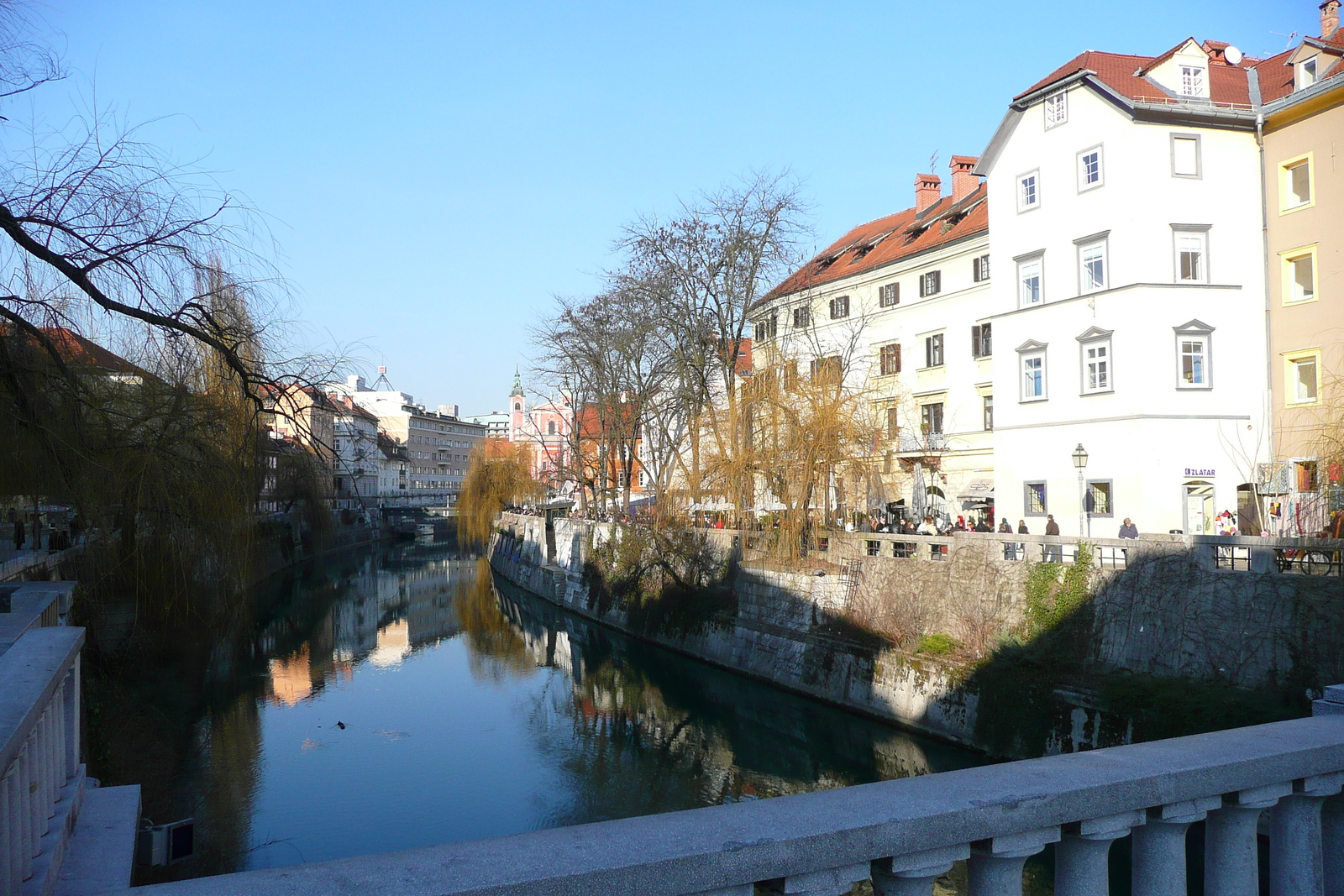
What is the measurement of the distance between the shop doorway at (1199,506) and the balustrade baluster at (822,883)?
22261mm

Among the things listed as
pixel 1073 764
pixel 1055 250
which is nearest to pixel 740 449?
pixel 1055 250

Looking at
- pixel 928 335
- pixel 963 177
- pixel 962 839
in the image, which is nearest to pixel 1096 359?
pixel 928 335

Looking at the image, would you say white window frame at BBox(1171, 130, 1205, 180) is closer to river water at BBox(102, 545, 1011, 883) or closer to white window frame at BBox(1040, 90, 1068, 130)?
white window frame at BBox(1040, 90, 1068, 130)

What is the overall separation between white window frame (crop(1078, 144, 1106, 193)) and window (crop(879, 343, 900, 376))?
10084 mm

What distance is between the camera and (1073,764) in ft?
9.37

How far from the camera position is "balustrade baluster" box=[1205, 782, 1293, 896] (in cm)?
295

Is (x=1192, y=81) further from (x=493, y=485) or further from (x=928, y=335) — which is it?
(x=493, y=485)

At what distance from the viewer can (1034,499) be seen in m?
24.7

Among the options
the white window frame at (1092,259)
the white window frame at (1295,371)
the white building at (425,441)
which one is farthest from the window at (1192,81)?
the white building at (425,441)

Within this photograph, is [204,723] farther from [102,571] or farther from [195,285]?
[195,285]

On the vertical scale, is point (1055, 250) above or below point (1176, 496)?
above

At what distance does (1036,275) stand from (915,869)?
24.6 meters

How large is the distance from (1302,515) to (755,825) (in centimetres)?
1675

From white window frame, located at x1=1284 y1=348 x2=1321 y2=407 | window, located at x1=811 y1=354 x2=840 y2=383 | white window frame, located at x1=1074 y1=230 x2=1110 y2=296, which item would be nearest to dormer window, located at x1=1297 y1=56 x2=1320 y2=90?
white window frame, located at x1=1074 y1=230 x2=1110 y2=296
